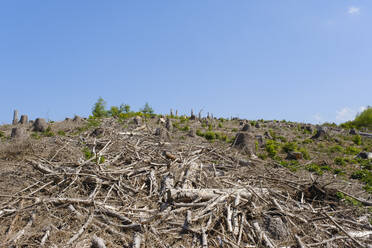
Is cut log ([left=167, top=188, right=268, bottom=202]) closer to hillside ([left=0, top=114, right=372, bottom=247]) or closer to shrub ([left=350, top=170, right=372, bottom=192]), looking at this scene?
hillside ([left=0, top=114, right=372, bottom=247])

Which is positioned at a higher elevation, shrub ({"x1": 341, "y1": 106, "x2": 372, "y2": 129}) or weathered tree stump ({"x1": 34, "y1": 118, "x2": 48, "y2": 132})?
shrub ({"x1": 341, "y1": 106, "x2": 372, "y2": 129})

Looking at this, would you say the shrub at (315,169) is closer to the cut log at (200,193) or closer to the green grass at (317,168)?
the green grass at (317,168)

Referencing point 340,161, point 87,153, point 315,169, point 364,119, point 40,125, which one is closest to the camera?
point 87,153

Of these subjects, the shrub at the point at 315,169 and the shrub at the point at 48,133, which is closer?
the shrub at the point at 315,169

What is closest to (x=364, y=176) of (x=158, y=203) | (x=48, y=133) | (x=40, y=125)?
(x=158, y=203)

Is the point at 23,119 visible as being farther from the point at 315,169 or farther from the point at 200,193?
the point at 315,169

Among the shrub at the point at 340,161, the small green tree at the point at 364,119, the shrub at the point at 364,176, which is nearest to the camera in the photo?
the shrub at the point at 364,176

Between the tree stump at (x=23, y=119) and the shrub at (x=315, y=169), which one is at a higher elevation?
the tree stump at (x=23, y=119)

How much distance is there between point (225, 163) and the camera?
348 inches

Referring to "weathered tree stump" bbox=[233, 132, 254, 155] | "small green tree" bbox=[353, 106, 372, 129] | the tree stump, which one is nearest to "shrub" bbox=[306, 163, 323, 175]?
"weathered tree stump" bbox=[233, 132, 254, 155]

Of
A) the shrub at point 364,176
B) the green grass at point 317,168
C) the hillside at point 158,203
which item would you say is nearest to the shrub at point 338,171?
the green grass at point 317,168

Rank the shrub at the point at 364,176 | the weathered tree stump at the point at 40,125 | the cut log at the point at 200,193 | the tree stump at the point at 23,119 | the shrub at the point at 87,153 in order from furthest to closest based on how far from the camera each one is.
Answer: the tree stump at the point at 23,119 → the weathered tree stump at the point at 40,125 → the shrub at the point at 364,176 → the shrub at the point at 87,153 → the cut log at the point at 200,193

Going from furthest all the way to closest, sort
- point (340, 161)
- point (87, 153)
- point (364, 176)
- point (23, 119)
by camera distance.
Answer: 1. point (23, 119)
2. point (340, 161)
3. point (364, 176)
4. point (87, 153)

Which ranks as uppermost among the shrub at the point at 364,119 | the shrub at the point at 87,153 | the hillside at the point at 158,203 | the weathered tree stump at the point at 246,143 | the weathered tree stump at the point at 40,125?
the shrub at the point at 364,119
